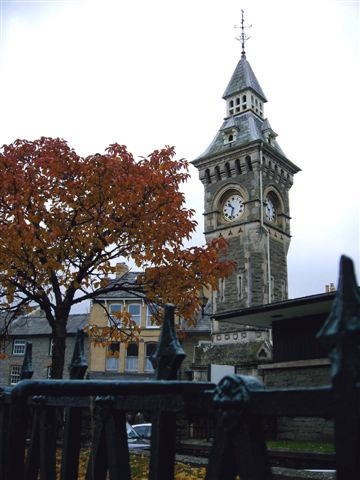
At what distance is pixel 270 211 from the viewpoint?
3925 centimetres

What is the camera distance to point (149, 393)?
112 inches

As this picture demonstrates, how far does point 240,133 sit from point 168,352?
3931 cm

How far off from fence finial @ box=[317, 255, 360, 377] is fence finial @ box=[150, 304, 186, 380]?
1138 millimetres

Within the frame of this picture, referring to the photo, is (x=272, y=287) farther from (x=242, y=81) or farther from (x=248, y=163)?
(x=242, y=81)

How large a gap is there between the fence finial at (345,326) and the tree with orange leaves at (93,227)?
1051 cm

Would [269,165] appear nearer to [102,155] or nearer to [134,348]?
[134,348]

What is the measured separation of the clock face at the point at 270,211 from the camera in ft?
125

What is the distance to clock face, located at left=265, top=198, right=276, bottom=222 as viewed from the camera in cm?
3809

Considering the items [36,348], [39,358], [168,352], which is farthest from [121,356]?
[168,352]

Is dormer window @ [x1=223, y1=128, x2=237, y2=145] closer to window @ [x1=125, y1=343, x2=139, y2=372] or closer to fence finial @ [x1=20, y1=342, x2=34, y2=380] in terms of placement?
window @ [x1=125, y1=343, x2=139, y2=372]

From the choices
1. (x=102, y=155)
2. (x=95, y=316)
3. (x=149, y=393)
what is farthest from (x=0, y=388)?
(x=95, y=316)

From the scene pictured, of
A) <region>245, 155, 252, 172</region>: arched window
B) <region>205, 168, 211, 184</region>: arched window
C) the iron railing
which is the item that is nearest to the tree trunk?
the iron railing

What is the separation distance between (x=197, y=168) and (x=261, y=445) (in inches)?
1567

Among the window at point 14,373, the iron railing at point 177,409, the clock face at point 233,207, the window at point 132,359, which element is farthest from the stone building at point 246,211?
the iron railing at point 177,409
